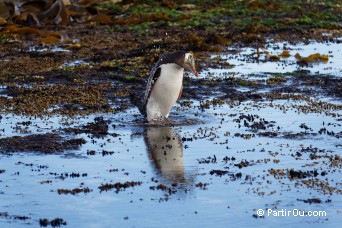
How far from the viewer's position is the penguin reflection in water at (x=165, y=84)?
1382 cm

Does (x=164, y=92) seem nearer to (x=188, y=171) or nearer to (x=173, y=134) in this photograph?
(x=173, y=134)

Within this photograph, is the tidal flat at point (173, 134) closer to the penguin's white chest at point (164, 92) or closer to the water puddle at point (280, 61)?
the water puddle at point (280, 61)

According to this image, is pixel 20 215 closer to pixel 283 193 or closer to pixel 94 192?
pixel 94 192

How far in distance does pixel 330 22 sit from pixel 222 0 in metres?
4.79

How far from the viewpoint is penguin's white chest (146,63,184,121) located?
1387 cm

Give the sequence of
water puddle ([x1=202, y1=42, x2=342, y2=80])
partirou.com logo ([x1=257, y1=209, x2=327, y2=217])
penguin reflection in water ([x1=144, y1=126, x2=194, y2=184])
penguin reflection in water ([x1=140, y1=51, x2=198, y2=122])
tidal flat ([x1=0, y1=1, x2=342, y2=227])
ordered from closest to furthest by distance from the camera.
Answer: partirou.com logo ([x1=257, y1=209, x2=327, y2=217]) < tidal flat ([x1=0, y1=1, x2=342, y2=227]) < penguin reflection in water ([x1=144, y1=126, x2=194, y2=184]) < penguin reflection in water ([x1=140, y1=51, x2=198, y2=122]) < water puddle ([x1=202, y1=42, x2=342, y2=80])

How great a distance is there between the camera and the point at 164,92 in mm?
13906

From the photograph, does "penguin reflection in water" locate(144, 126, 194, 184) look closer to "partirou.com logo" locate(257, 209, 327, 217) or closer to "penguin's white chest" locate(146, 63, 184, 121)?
"penguin's white chest" locate(146, 63, 184, 121)

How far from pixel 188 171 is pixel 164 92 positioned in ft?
10.5

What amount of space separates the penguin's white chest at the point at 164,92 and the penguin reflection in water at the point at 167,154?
45 centimetres

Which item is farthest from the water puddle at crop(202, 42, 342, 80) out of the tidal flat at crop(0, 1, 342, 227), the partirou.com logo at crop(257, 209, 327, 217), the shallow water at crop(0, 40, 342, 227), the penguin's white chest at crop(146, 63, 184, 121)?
the partirou.com logo at crop(257, 209, 327, 217)

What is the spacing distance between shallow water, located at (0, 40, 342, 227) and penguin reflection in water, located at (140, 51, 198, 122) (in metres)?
0.22

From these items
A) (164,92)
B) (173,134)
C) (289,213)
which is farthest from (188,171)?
(164,92)

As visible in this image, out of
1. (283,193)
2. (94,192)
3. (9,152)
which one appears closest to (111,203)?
(94,192)
